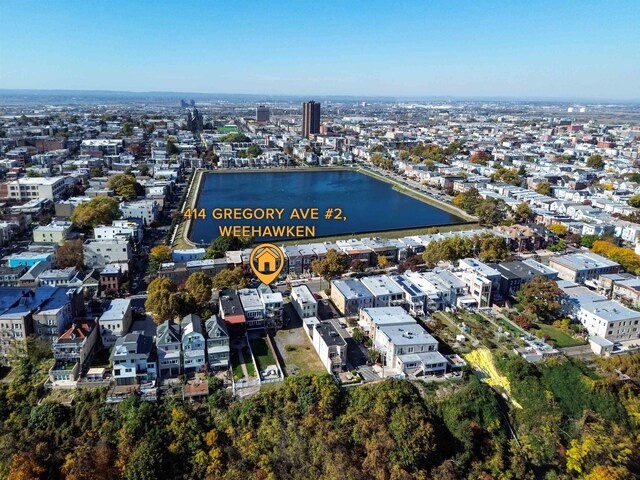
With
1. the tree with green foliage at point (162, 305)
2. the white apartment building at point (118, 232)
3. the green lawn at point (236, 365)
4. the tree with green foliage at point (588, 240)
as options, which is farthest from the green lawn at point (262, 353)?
the tree with green foliage at point (588, 240)

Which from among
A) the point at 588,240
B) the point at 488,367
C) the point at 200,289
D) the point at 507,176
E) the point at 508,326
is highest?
the point at 507,176

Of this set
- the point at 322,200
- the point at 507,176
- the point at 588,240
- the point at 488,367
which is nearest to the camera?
the point at 488,367

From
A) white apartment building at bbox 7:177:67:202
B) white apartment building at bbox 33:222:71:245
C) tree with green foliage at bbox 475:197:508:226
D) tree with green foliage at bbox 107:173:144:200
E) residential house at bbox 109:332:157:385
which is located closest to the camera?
residential house at bbox 109:332:157:385

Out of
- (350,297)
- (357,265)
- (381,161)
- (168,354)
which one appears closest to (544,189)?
(381,161)

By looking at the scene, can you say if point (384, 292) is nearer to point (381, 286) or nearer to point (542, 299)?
point (381, 286)

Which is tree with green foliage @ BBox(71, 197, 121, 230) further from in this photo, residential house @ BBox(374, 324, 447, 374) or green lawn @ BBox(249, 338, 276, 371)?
residential house @ BBox(374, 324, 447, 374)

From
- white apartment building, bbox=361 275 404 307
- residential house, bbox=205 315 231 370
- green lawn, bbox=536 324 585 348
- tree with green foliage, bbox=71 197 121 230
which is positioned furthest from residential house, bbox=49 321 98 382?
green lawn, bbox=536 324 585 348

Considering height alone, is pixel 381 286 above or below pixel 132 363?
above
